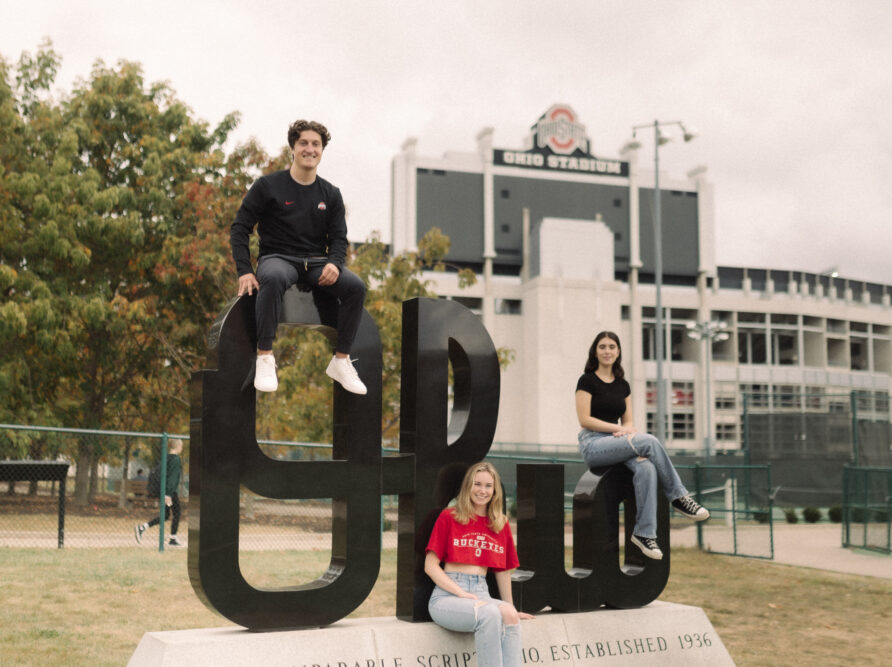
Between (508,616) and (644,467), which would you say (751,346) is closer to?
(644,467)

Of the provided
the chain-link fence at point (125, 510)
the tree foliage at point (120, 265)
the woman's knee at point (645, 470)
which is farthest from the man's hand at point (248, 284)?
the tree foliage at point (120, 265)

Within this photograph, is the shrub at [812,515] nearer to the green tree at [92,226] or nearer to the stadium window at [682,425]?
the green tree at [92,226]

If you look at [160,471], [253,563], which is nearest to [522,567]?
[253,563]

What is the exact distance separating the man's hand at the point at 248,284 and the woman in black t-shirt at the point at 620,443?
8.25ft

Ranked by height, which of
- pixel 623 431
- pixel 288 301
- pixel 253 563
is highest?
pixel 288 301

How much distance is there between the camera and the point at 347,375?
5.77m

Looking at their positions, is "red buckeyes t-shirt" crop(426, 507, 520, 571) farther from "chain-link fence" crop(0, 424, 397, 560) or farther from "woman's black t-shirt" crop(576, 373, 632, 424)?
"chain-link fence" crop(0, 424, 397, 560)

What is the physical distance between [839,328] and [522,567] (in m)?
65.7

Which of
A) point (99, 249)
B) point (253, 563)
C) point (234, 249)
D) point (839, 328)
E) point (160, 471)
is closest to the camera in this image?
point (234, 249)

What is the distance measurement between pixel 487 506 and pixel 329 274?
1.82m

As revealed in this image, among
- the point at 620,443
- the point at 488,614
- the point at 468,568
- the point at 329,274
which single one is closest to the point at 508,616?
the point at 488,614

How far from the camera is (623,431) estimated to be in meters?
6.63

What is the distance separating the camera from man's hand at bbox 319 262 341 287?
5496 mm

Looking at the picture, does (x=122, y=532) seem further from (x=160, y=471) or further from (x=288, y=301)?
(x=288, y=301)
